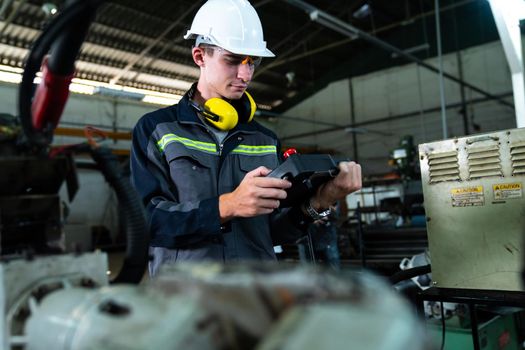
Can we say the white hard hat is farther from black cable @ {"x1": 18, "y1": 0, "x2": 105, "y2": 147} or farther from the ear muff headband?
black cable @ {"x1": 18, "y1": 0, "x2": 105, "y2": 147}

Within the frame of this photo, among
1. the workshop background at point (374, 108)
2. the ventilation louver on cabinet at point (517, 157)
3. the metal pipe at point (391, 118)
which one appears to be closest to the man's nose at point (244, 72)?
the workshop background at point (374, 108)

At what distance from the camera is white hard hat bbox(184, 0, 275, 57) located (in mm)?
1185

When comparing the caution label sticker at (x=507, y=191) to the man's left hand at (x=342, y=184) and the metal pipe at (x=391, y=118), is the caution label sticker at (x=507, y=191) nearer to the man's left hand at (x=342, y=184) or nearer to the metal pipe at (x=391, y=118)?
the man's left hand at (x=342, y=184)

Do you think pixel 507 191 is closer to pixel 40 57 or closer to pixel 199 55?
pixel 199 55

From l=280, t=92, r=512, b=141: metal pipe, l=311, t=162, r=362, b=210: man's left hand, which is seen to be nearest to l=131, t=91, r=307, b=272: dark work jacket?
l=311, t=162, r=362, b=210: man's left hand

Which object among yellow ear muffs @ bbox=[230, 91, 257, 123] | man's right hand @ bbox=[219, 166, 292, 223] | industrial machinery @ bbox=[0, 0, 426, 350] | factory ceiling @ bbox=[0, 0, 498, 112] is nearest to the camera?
industrial machinery @ bbox=[0, 0, 426, 350]

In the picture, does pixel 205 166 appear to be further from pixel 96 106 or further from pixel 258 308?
pixel 96 106

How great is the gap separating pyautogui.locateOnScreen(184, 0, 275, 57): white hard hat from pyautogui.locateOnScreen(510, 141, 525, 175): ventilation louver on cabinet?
0.77 m

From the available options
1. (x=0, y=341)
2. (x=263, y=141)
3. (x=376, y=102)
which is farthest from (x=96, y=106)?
(x=0, y=341)

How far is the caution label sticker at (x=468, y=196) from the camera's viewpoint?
1.31m

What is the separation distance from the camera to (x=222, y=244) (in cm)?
110

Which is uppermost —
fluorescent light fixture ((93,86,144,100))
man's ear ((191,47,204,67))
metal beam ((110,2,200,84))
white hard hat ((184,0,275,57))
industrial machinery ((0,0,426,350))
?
metal beam ((110,2,200,84))

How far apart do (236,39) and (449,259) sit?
94cm

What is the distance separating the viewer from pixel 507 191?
4.15 feet
